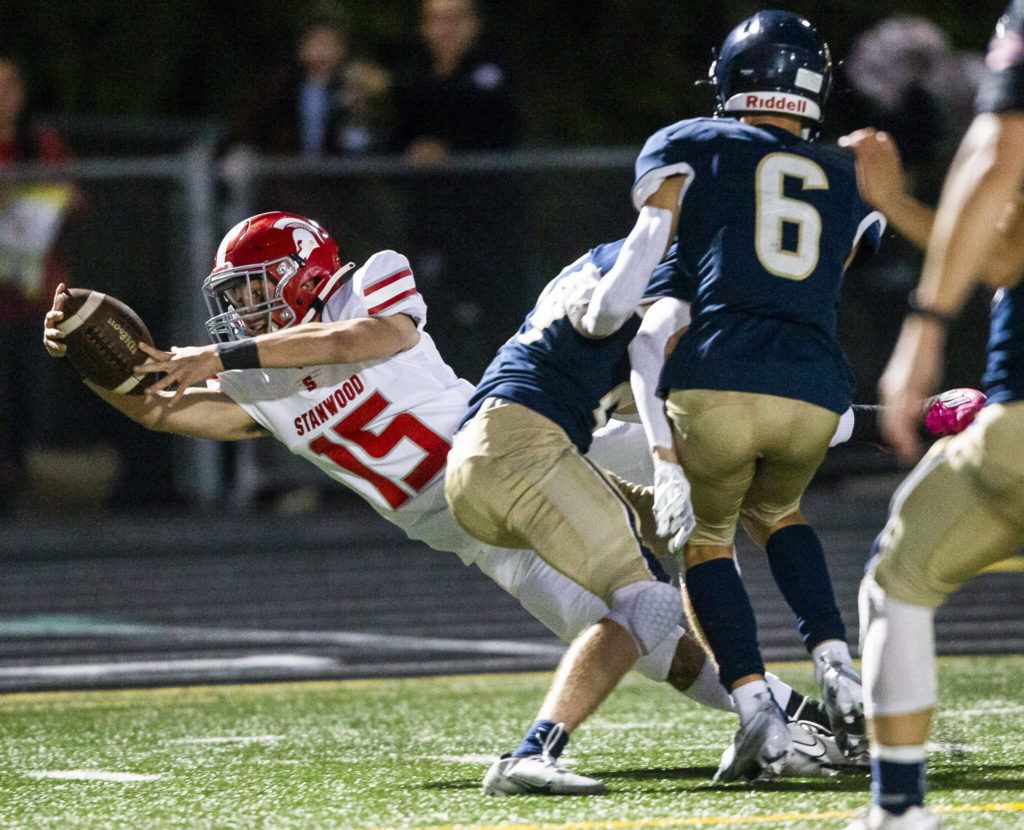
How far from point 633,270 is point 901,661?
106 cm

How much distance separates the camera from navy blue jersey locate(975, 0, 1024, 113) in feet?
8.79

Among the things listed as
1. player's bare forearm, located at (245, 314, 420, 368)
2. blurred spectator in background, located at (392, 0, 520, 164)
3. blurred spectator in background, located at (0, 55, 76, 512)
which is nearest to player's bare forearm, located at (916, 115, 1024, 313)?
player's bare forearm, located at (245, 314, 420, 368)

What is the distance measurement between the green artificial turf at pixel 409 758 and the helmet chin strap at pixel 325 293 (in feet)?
3.51

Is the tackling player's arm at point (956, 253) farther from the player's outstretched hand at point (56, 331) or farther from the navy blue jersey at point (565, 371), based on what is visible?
the player's outstretched hand at point (56, 331)

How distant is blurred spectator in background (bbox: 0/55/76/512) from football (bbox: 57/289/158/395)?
5.89m

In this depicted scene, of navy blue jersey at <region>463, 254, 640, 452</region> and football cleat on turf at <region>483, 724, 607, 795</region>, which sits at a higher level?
navy blue jersey at <region>463, 254, 640, 452</region>

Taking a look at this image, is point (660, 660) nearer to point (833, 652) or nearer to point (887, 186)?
point (833, 652)

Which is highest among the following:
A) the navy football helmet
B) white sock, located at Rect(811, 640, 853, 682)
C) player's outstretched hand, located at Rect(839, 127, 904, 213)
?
the navy football helmet

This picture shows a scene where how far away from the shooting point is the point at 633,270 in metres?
3.66

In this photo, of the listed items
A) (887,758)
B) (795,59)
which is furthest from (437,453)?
(887,758)

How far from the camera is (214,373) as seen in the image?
4.25 metres

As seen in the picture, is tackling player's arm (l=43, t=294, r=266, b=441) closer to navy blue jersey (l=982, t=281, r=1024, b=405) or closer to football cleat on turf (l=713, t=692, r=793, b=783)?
football cleat on turf (l=713, t=692, r=793, b=783)

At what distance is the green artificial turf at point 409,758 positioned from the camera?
3441 millimetres

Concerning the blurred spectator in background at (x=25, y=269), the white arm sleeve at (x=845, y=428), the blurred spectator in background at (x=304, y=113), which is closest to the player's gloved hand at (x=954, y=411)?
the white arm sleeve at (x=845, y=428)
